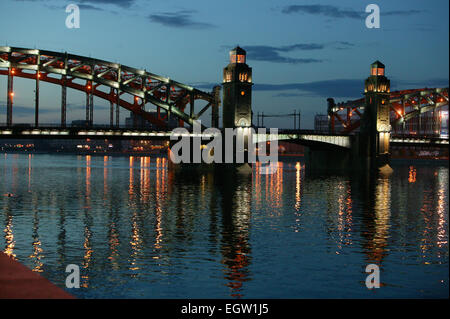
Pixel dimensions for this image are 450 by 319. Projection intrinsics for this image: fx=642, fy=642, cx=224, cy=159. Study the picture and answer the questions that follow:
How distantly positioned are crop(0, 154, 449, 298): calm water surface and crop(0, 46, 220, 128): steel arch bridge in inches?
1841

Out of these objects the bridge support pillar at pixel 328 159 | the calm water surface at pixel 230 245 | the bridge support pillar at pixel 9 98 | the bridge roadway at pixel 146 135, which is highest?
the bridge support pillar at pixel 9 98

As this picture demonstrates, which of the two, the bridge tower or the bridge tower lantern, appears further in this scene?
the bridge tower

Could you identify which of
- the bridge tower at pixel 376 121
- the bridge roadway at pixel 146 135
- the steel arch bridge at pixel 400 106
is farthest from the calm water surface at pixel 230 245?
the steel arch bridge at pixel 400 106

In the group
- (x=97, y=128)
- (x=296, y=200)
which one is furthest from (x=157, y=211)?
(x=97, y=128)

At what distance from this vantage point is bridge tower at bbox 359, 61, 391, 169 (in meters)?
124

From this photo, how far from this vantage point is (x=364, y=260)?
83.5 feet

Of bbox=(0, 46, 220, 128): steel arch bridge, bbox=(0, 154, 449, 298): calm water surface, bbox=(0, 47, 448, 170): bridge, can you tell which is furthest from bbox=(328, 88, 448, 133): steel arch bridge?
bbox=(0, 154, 449, 298): calm water surface

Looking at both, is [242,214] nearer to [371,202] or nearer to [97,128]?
[371,202]

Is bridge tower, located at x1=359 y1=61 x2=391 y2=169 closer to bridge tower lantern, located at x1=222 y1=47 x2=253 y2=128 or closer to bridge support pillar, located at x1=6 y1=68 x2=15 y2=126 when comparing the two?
bridge tower lantern, located at x1=222 y1=47 x2=253 y2=128

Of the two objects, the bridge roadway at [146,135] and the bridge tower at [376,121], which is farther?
the bridge tower at [376,121]

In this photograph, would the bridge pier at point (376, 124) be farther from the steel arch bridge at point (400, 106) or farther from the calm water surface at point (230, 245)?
the calm water surface at point (230, 245)

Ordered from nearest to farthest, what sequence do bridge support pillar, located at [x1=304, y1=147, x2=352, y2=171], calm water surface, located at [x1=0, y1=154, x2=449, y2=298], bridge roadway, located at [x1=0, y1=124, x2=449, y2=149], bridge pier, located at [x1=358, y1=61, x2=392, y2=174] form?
calm water surface, located at [x1=0, y1=154, x2=449, y2=298], bridge roadway, located at [x1=0, y1=124, x2=449, y2=149], bridge pier, located at [x1=358, y1=61, x2=392, y2=174], bridge support pillar, located at [x1=304, y1=147, x2=352, y2=171]

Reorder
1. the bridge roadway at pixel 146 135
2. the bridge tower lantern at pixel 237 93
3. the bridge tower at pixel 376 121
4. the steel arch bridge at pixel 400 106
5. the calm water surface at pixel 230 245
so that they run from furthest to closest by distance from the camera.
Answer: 1. the steel arch bridge at pixel 400 106
2. the bridge tower at pixel 376 121
3. the bridge tower lantern at pixel 237 93
4. the bridge roadway at pixel 146 135
5. the calm water surface at pixel 230 245

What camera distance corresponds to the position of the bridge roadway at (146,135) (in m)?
90.8
